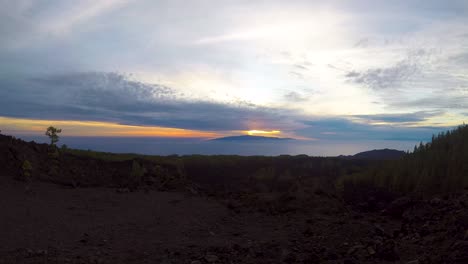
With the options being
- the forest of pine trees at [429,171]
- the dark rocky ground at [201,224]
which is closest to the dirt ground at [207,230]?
the dark rocky ground at [201,224]

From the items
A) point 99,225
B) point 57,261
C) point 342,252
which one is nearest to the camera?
point 57,261

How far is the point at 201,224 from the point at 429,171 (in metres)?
5.87

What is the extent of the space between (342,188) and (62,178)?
7.39 metres

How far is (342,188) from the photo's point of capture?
10.6 m

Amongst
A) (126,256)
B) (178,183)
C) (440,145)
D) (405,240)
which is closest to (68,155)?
(178,183)

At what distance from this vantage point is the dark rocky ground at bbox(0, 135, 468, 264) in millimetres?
5059

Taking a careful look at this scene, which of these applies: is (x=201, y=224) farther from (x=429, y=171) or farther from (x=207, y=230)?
(x=429, y=171)

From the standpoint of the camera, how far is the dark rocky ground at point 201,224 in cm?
506

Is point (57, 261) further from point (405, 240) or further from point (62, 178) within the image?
point (62, 178)

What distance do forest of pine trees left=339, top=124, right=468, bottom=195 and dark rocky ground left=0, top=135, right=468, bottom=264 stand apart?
1.14m

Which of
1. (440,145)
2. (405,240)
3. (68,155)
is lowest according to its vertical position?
(405,240)

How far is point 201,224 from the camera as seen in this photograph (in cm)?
755

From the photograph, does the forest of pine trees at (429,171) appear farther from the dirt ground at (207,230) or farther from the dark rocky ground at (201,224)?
the dirt ground at (207,230)

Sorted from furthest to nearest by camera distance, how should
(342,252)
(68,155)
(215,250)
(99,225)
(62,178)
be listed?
(68,155), (62,178), (99,225), (215,250), (342,252)
